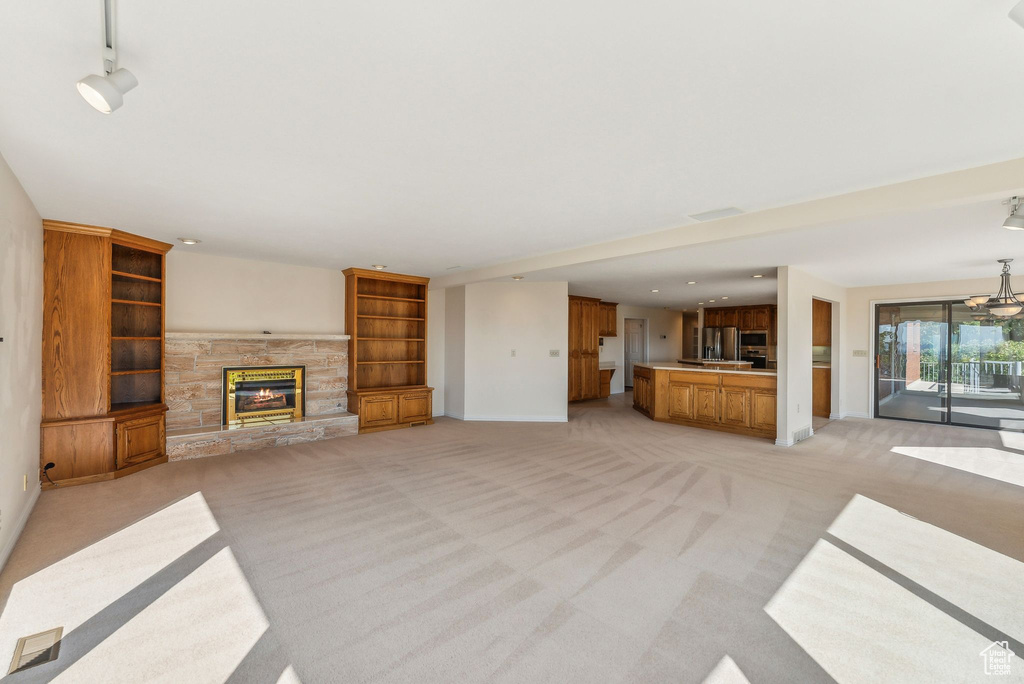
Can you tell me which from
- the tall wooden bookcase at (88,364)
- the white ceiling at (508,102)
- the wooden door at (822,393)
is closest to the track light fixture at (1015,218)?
the white ceiling at (508,102)

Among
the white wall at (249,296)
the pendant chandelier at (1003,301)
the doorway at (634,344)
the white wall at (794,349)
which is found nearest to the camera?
the white wall at (249,296)

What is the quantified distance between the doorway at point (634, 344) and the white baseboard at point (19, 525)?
10475 mm

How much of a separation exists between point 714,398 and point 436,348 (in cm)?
465

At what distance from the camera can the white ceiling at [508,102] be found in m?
1.46

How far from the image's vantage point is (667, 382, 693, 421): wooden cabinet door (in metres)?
6.88

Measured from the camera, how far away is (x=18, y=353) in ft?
9.82

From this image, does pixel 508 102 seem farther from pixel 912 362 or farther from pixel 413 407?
pixel 912 362

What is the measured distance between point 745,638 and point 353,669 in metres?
1.73

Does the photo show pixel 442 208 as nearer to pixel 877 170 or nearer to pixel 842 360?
pixel 877 170

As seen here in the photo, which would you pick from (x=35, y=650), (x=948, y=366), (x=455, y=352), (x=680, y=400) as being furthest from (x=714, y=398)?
(x=35, y=650)

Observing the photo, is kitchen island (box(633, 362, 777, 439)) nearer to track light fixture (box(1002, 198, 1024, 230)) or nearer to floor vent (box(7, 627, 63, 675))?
track light fixture (box(1002, 198, 1024, 230))

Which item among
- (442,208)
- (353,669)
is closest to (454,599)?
(353,669)

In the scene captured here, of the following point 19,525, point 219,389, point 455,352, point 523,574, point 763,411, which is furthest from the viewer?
point 455,352

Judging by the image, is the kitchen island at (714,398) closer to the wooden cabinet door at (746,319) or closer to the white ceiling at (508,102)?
the white ceiling at (508,102)
